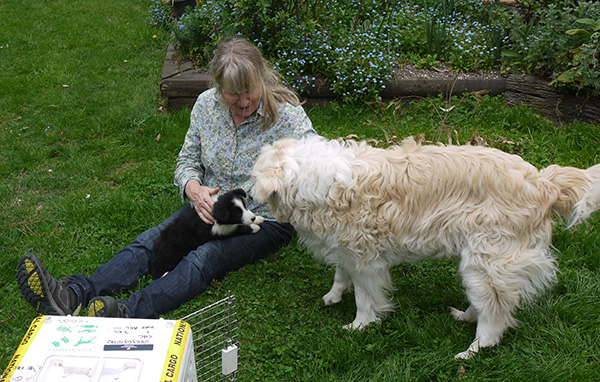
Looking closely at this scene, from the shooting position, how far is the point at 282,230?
366cm

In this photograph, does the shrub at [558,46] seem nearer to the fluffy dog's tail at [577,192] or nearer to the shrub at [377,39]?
the shrub at [377,39]

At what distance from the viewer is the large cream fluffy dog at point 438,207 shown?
246 centimetres

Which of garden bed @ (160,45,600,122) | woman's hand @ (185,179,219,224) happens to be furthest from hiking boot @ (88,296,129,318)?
garden bed @ (160,45,600,122)

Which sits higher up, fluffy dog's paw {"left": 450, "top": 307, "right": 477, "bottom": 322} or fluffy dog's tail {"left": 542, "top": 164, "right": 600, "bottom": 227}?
fluffy dog's tail {"left": 542, "top": 164, "right": 600, "bottom": 227}

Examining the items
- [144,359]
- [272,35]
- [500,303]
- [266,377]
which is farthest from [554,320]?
[272,35]

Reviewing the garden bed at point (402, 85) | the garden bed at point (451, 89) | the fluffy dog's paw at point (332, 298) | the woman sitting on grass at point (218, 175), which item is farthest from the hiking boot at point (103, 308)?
the garden bed at point (402, 85)

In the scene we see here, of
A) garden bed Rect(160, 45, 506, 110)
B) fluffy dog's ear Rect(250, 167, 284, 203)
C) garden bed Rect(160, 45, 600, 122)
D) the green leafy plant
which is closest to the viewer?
fluffy dog's ear Rect(250, 167, 284, 203)

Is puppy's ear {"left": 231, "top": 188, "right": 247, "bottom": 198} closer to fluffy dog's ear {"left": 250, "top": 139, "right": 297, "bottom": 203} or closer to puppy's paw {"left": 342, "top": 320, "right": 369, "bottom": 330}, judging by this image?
fluffy dog's ear {"left": 250, "top": 139, "right": 297, "bottom": 203}

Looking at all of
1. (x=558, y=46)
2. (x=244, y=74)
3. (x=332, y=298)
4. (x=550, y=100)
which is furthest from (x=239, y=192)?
(x=558, y=46)

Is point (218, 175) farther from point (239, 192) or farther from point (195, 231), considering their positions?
point (195, 231)

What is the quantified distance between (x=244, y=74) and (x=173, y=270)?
55.3 inches

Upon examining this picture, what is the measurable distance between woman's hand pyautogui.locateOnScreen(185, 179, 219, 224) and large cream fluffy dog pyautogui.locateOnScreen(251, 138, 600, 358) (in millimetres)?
766

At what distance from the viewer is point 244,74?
120 inches

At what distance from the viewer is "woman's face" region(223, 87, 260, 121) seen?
10.5ft
